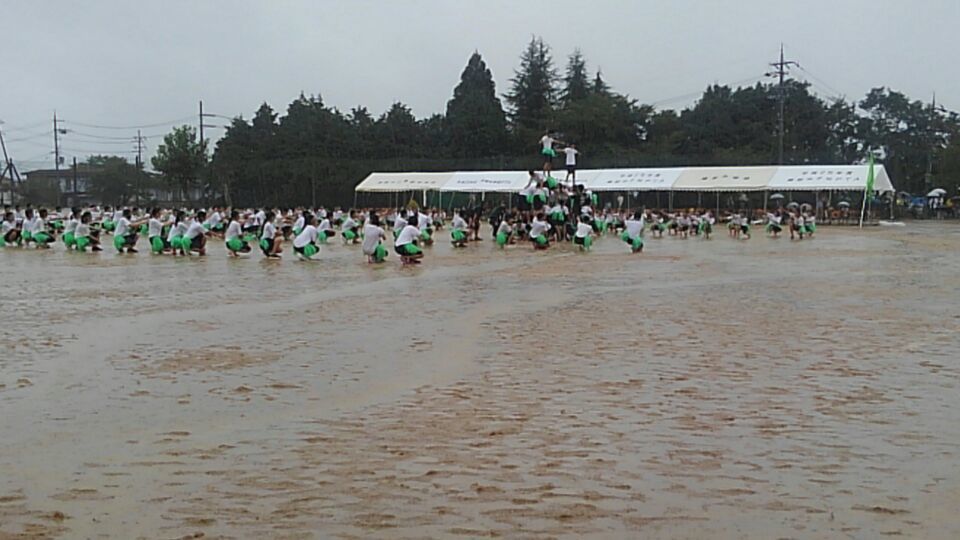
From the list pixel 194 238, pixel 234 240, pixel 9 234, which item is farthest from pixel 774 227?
pixel 9 234

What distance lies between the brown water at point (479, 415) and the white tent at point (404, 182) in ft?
121

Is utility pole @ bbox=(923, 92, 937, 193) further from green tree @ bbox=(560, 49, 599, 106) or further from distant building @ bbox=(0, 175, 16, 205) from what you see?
distant building @ bbox=(0, 175, 16, 205)

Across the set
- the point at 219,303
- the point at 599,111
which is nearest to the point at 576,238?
the point at 219,303

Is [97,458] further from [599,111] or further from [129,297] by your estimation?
[599,111]

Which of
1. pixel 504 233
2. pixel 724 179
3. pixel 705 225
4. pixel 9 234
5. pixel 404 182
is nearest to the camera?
pixel 504 233

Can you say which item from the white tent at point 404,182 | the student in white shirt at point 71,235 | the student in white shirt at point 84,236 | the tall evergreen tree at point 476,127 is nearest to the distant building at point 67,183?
the white tent at point 404,182

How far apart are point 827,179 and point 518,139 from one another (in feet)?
96.7

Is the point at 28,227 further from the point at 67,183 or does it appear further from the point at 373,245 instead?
the point at 67,183

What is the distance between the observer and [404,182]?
52188 mm

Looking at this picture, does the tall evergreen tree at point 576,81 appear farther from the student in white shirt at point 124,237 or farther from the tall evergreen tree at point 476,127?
the student in white shirt at point 124,237

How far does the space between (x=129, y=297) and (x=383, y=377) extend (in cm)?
719

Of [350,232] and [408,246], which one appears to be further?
[350,232]

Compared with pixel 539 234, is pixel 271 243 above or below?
below

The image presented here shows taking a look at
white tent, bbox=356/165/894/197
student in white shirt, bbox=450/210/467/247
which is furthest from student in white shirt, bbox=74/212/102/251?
white tent, bbox=356/165/894/197
